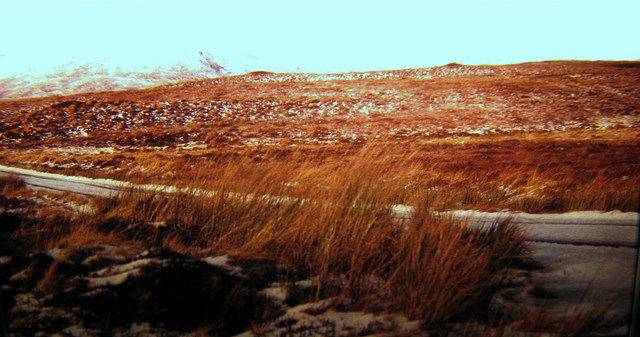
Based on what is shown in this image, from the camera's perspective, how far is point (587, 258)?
5.31 ft

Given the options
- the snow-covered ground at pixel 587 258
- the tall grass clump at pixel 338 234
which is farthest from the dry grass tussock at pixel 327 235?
the snow-covered ground at pixel 587 258

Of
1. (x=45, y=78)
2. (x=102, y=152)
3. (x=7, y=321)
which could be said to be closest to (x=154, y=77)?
(x=45, y=78)

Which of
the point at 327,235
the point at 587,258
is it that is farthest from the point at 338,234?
the point at 587,258

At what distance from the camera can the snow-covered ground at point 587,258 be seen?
118 cm

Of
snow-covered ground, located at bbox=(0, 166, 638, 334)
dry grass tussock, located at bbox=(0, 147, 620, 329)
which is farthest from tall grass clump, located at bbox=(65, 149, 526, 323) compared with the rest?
snow-covered ground, located at bbox=(0, 166, 638, 334)

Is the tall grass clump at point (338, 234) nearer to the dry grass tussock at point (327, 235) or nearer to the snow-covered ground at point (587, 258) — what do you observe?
the dry grass tussock at point (327, 235)

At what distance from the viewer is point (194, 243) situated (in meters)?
1.76

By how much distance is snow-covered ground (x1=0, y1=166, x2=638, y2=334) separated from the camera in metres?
1.18

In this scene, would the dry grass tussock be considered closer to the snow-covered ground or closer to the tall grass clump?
the tall grass clump

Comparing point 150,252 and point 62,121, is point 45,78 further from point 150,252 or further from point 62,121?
point 150,252

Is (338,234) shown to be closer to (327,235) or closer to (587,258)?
(327,235)

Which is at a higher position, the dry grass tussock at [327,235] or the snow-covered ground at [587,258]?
the dry grass tussock at [327,235]

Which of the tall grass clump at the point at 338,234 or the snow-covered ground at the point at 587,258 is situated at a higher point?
the tall grass clump at the point at 338,234

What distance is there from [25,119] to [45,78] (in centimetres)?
1845
